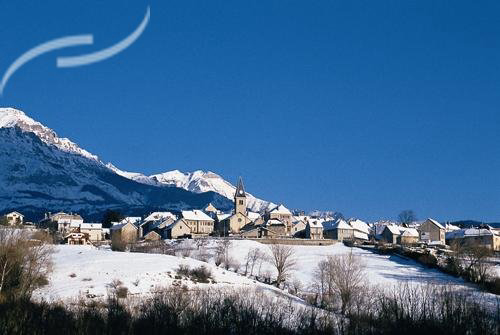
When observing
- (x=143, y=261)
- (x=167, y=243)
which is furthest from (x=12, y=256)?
(x=167, y=243)

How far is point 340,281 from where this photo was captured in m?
84.0

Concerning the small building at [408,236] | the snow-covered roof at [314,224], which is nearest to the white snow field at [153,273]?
the small building at [408,236]

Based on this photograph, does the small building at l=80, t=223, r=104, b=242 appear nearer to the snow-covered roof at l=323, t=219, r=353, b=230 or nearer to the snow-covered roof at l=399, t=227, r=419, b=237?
the snow-covered roof at l=323, t=219, r=353, b=230

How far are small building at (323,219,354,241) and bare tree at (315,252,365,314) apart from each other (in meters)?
69.5

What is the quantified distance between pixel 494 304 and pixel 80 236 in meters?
79.8

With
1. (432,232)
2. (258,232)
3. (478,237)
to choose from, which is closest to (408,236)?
(432,232)

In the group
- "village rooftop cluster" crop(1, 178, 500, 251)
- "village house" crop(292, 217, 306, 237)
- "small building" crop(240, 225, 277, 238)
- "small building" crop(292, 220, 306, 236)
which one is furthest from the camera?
"small building" crop(292, 220, 306, 236)

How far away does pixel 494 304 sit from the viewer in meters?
74.6

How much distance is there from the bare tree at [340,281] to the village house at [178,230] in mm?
67196

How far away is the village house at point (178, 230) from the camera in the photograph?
530 ft

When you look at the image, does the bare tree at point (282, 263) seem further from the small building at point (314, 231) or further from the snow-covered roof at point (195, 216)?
the snow-covered roof at point (195, 216)

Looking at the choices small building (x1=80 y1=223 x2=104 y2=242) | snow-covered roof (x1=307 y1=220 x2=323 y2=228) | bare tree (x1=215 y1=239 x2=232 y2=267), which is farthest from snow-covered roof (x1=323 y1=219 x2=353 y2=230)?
bare tree (x1=215 y1=239 x2=232 y2=267)

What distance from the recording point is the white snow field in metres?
72.6

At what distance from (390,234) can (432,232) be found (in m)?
10.5
